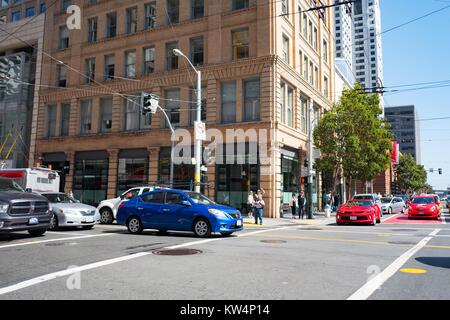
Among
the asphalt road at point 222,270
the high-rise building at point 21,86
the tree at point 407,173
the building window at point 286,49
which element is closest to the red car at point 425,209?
the building window at point 286,49

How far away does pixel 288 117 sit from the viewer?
2911 cm

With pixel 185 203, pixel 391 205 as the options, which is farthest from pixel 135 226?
pixel 391 205

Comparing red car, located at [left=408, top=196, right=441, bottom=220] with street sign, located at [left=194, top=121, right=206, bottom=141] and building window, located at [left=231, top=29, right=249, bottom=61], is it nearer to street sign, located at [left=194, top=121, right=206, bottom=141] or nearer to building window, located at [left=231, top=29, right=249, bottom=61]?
street sign, located at [left=194, top=121, right=206, bottom=141]

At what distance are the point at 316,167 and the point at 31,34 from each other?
96.1ft

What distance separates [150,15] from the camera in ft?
101

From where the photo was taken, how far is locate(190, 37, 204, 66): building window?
28.2 meters

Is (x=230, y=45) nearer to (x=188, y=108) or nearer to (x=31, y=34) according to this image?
(x=188, y=108)

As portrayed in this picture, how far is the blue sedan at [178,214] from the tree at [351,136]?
18.0 meters

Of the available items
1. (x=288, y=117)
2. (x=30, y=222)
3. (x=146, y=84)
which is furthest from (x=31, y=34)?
(x=30, y=222)

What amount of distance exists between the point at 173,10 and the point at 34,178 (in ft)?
54.5

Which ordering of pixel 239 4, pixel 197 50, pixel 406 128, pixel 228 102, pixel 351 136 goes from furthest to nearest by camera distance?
1. pixel 406 128
2. pixel 197 50
3. pixel 351 136
4. pixel 239 4
5. pixel 228 102

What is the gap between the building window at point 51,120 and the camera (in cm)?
3447

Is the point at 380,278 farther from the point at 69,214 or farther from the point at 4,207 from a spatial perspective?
the point at 69,214

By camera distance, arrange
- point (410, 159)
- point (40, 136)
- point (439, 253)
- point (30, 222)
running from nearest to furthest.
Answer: point (439, 253), point (30, 222), point (40, 136), point (410, 159)
